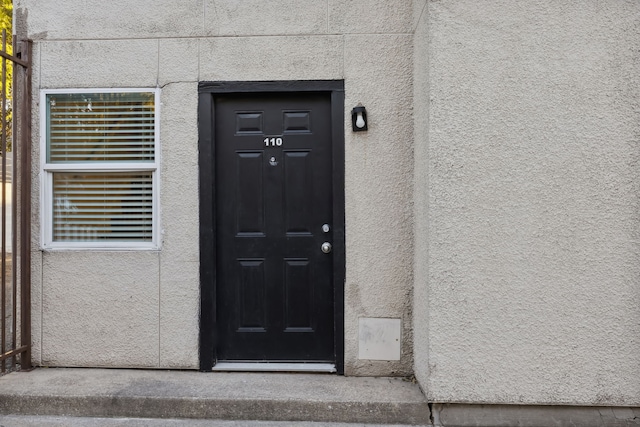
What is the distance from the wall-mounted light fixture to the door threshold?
6.43 feet

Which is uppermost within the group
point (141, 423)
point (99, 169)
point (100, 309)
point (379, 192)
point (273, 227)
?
point (99, 169)

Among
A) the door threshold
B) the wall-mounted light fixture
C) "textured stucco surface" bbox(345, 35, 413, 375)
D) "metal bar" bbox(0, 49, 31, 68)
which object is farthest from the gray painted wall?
"metal bar" bbox(0, 49, 31, 68)

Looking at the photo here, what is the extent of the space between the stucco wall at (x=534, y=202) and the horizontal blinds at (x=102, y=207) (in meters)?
2.40

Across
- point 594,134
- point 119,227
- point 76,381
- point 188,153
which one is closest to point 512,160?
point 594,134

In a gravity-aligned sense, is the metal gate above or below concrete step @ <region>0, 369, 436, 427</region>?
above

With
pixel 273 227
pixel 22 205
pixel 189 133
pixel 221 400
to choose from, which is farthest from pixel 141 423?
pixel 189 133

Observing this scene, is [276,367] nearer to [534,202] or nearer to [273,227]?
[273,227]

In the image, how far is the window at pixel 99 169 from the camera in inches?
169

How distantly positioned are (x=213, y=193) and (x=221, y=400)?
5.35 feet

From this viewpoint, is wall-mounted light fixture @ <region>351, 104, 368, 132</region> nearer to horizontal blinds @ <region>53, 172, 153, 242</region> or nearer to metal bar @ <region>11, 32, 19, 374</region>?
horizontal blinds @ <region>53, 172, 153, 242</region>

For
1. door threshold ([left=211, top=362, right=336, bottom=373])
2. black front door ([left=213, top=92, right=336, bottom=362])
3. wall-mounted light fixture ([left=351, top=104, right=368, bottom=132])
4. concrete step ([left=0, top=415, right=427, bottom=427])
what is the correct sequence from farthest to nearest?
black front door ([left=213, top=92, right=336, bottom=362])
door threshold ([left=211, top=362, right=336, bottom=373])
wall-mounted light fixture ([left=351, top=104, right=368, bottom=132])
concrete step ([left=0, top=415, right=427, bottom=427])

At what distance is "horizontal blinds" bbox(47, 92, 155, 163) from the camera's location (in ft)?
14.1

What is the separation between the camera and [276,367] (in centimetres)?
420

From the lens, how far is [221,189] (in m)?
4.30
